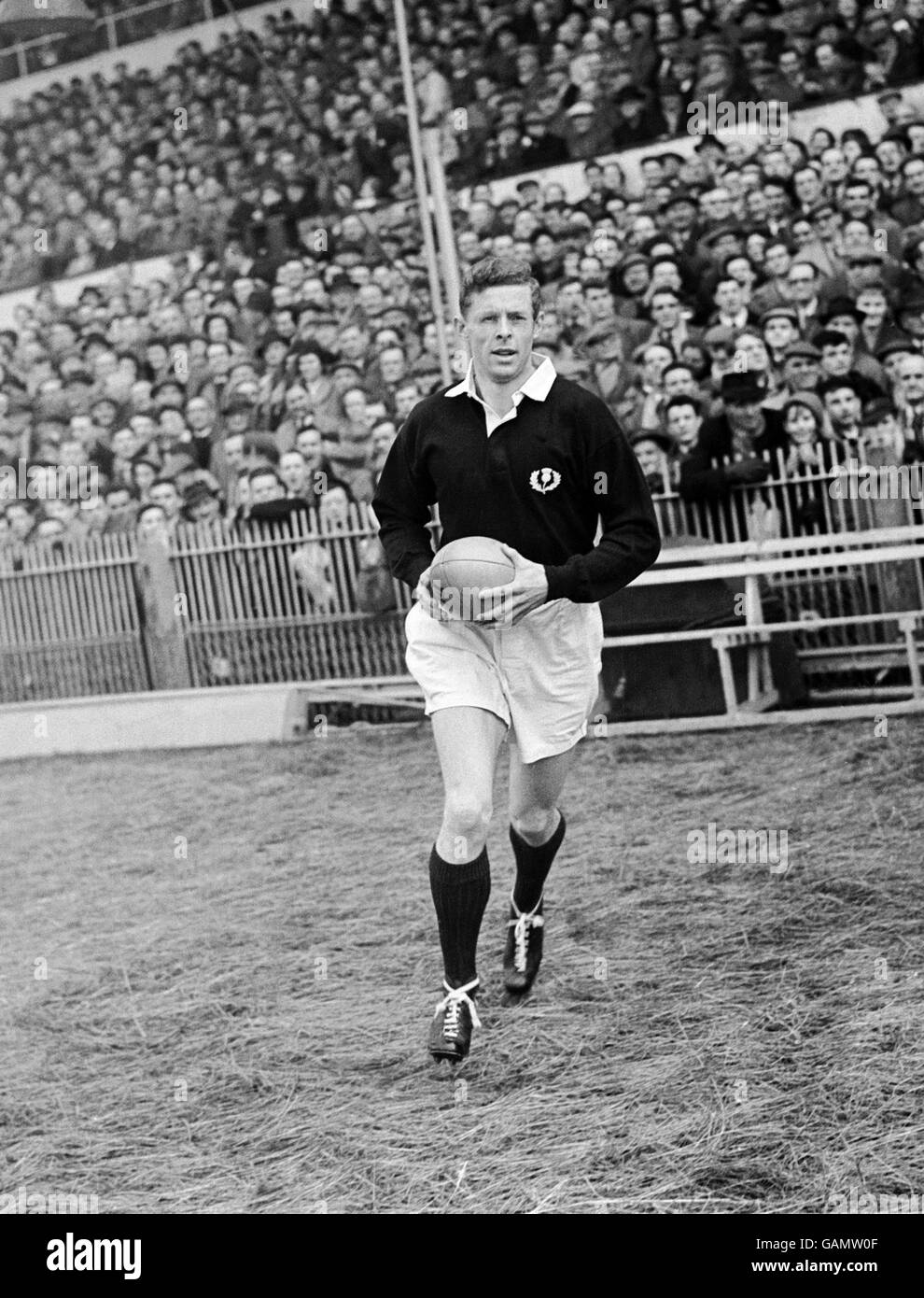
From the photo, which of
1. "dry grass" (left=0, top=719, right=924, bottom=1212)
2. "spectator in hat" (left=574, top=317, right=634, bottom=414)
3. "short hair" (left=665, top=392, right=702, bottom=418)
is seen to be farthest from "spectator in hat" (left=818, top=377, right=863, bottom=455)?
"dry grass" (left=0, top=719, right=924, bottom=1212)

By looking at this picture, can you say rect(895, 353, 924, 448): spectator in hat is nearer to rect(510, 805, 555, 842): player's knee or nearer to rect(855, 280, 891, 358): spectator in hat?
rect(855, 280, 891, 358): spectator in hat

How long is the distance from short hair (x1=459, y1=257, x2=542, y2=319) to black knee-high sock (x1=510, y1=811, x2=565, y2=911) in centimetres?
138

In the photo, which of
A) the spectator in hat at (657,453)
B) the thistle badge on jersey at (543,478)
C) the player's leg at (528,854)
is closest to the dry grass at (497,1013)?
the player's leg at (528,854)

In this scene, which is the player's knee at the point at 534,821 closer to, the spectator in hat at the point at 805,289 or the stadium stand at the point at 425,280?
the stadium stand at the point at 425,280

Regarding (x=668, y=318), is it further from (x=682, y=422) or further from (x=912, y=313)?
(x=912, y=313)

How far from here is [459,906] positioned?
12.8ft

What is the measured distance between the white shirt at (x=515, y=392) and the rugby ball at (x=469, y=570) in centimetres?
31

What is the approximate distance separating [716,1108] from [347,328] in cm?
817

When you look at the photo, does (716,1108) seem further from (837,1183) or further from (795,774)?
(795,774)

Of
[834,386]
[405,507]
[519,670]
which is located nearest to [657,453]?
[834,386]

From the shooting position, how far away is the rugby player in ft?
12.4

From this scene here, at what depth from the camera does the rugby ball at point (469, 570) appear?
3.70 meters

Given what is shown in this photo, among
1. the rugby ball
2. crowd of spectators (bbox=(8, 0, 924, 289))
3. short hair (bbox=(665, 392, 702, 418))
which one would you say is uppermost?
crowd of spectators (bbox=(8, 0, 924, 289))
